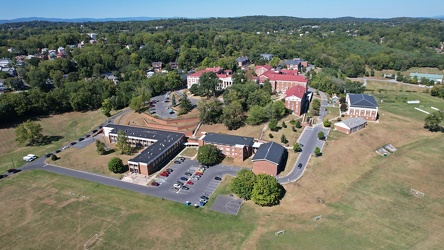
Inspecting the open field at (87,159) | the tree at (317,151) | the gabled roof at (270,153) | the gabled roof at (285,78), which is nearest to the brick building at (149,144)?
the open field at (87,159)

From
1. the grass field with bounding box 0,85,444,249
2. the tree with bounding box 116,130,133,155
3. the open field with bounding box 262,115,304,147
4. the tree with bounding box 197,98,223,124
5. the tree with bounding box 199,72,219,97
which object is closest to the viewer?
the grass field with bounding box 0,85,444,249

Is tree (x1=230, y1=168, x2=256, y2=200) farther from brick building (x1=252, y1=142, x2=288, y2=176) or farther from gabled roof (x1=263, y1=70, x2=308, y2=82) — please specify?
gabled roof (x1=263, y1=70, x2=308, y2=82)

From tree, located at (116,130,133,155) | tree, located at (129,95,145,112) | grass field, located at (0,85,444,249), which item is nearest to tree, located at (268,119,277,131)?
grass field, located at (0,85,444,249)

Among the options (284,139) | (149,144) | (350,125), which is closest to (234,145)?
(284,139)

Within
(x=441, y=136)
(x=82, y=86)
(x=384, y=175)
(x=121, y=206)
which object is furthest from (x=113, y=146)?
(x=441, y=136)

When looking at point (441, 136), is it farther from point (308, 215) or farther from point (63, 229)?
point (63, 229)

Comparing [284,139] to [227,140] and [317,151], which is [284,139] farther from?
[227,140]
